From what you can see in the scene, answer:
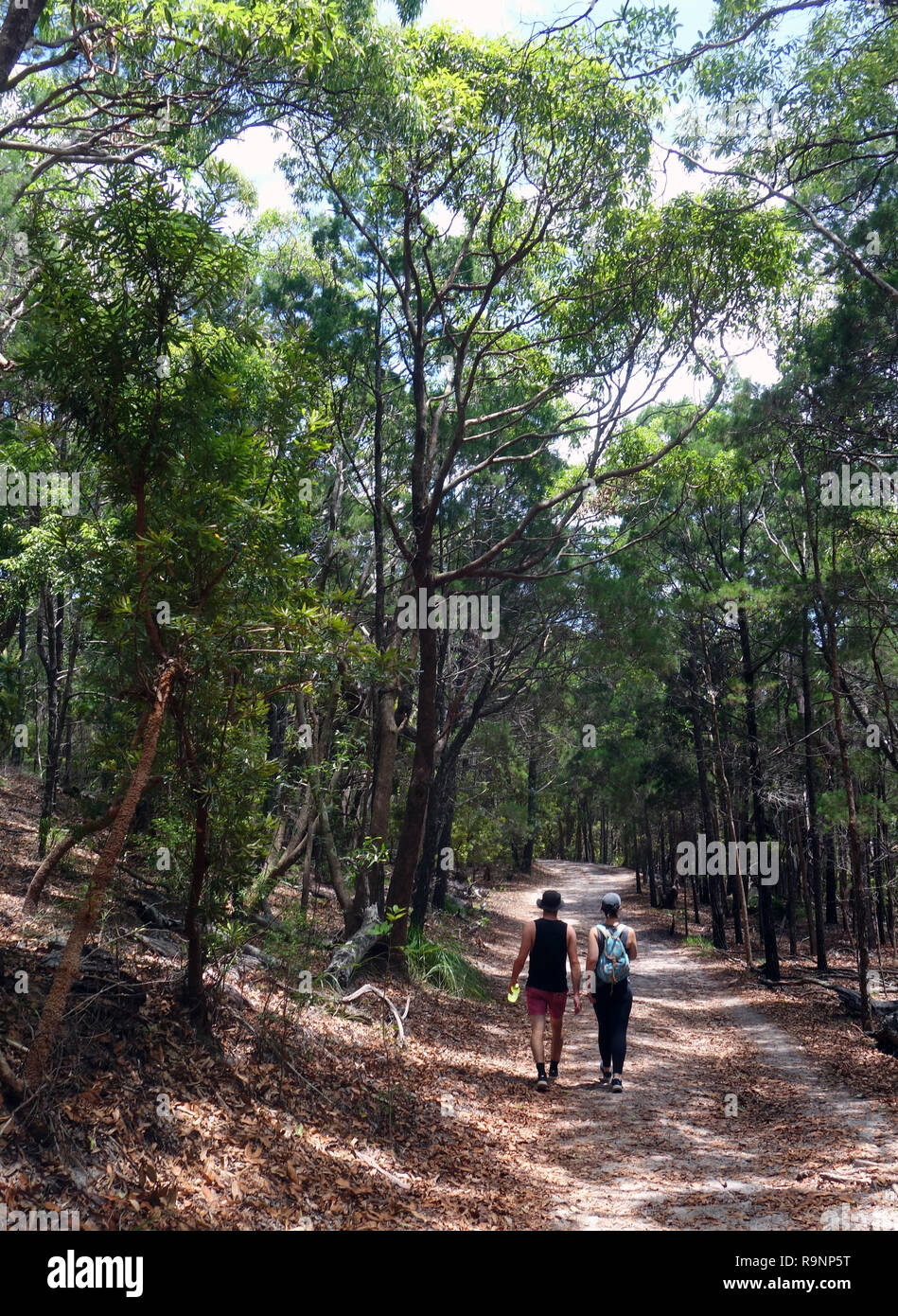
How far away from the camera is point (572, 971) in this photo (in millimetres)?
7734

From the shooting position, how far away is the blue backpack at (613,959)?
7641 millimetres

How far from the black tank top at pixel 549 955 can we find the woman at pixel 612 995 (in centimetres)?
24

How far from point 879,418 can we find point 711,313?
220 centimetres

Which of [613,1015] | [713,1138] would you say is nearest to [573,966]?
[613,1015]

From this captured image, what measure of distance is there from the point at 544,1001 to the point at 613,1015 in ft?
1.95

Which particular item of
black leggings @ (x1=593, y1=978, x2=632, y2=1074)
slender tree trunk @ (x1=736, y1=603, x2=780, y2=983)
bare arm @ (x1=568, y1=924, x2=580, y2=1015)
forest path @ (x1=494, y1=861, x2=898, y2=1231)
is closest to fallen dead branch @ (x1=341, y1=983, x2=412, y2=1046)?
forest path @ (x1=494, y1=861, x2=898, y2=1231)

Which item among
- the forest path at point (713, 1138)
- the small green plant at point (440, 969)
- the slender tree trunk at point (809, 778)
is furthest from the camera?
the slender tree trunk at point (809, 778)

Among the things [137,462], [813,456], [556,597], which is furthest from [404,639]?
[137,462]

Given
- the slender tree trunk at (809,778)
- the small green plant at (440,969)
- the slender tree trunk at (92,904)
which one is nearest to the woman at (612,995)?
the small green plant at (440,969)

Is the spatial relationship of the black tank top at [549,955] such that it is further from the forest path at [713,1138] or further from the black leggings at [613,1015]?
the forest path at [713,1138]

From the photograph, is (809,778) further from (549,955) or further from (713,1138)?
(713,1138)

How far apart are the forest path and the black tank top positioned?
0.96 meters

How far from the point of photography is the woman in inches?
304

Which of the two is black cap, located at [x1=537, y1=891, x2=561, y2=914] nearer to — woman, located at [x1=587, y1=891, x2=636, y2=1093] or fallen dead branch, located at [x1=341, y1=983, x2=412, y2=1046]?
woman, located at [x1=587, y1=891, x2=636, y2=1093]
